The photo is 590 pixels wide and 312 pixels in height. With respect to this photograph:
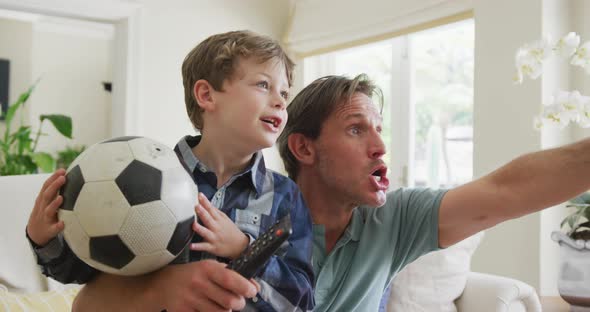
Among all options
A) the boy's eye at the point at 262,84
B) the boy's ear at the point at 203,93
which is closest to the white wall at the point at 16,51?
the boy's ear at the point at 203,93

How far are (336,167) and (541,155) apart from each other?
1.58 feet

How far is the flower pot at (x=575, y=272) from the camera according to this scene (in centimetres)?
182

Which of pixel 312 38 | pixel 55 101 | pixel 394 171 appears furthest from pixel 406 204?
pixel 55 101

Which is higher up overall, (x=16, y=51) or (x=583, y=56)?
(x=16, y=51)

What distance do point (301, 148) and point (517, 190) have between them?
0.56 metres

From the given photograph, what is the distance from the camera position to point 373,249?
4.60 ft

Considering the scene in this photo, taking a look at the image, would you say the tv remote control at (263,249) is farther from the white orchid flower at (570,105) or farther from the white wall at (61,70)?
the white wall at (61,70)

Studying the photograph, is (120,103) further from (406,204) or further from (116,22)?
(406,204)

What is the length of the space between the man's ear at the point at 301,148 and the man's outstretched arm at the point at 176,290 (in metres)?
0.63

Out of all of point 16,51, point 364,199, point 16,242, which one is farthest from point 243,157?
point 16,51

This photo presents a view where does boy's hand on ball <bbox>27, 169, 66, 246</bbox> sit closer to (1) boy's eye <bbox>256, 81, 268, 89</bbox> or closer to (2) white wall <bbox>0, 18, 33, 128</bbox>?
(1) boy's eye <bbox>256, 81, 268, 89</bbox>

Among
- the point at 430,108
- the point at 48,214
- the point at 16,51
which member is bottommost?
the point at 48,214

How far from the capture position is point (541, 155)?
3.90 feet

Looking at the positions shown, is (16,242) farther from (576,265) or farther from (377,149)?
(576,265)
